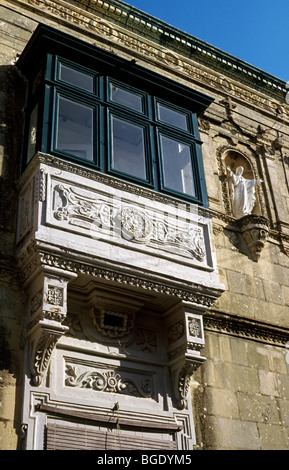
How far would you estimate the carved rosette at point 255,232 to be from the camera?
1116 centimetres

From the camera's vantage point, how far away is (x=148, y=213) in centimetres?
922

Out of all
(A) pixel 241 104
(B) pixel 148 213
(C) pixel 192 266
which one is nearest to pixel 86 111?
(B) pixel 148 213

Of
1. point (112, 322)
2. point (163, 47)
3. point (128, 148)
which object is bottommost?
point (112, 322)

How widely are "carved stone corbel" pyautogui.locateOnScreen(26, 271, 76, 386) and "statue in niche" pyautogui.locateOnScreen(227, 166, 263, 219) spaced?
183 inches

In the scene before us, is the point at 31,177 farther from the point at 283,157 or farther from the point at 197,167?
the point at 283,157

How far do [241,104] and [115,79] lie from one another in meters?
4.04

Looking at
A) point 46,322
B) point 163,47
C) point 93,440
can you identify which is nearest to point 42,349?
point 46,322

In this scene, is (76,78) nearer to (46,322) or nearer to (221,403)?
(46,322)

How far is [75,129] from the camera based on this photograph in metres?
9.49

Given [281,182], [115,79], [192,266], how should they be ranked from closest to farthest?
[192,266], [115,79], [281,182]

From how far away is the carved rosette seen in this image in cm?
1116

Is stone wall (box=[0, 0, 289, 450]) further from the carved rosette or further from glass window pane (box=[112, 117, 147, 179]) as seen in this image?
glass window pane (box=[112, 117, 147, 179])

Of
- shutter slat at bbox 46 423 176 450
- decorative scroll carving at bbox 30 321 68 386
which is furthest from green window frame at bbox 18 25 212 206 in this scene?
shutter slat at bbox 46 423 176 450

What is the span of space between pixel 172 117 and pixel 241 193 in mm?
2075
